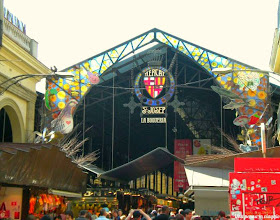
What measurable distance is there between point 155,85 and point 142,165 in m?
5.12

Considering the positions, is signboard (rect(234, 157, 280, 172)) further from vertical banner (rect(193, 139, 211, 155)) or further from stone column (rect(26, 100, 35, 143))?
vertical banner (rect(193, 139, 211, 155))

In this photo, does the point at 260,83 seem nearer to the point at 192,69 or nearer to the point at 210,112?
the point at 192,69

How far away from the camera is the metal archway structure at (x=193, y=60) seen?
29.2m

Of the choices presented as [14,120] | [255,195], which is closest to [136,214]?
[255,195]

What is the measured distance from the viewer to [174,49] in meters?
32.7

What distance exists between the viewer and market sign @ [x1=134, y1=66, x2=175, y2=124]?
32219 millimetres

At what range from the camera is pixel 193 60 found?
3170cm

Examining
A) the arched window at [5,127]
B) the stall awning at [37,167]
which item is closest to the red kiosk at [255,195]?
the stall awning at [37,167]

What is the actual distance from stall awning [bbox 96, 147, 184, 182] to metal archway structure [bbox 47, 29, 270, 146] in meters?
4.60

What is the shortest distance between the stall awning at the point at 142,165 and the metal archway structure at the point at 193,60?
4.60 metres

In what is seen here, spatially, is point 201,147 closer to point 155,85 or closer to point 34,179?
point 155,85

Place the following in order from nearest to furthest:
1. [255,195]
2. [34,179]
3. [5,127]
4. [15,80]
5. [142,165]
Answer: [255,195]
[34,179]
[15,80]
[5,127]
[142,165]

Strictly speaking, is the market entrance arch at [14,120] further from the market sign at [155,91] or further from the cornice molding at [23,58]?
the market sign at [155,91]

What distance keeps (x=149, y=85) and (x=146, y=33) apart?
3.32m
